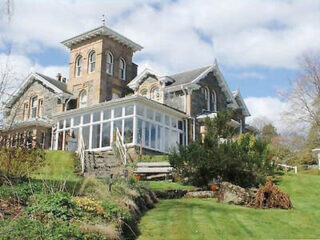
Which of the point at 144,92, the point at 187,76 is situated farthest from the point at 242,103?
the point at 144,92

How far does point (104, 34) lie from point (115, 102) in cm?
867

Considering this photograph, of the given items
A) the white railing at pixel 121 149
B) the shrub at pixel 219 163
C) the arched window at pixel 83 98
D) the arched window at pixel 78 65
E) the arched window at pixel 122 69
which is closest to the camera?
the shrub at pixel 219 163

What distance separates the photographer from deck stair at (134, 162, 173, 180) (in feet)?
69.7

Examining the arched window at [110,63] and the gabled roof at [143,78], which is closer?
the gabled roof at [143,78]

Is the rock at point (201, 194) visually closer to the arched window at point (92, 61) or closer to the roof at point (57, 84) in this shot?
the arched window at point (92, 61)

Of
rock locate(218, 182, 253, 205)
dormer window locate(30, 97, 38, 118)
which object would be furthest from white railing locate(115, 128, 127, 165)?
dormer window locate(30, 97, 38, 118)

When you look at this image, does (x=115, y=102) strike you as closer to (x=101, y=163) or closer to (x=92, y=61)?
(x=101, y=163)

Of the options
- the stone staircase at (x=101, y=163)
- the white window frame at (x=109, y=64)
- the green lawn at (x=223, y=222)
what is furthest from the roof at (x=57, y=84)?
the green lawn at (x=223, y=222)

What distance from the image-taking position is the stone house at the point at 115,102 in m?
29.0

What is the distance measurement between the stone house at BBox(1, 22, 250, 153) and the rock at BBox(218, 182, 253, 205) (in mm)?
12790

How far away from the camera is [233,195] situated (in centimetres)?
1473

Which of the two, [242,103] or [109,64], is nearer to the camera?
[109,64]

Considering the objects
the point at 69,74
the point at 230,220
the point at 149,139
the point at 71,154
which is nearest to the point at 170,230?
the point at 230,220

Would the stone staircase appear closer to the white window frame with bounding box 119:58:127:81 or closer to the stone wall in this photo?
the stone wall
